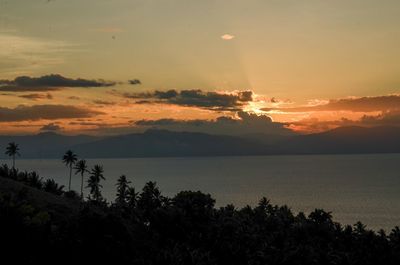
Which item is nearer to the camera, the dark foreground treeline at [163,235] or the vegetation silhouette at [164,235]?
the dark foreground treeline at [163,235]

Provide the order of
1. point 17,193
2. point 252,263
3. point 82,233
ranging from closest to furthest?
point 82,233 → point 252,263 → point 17,193

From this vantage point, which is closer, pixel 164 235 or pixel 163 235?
pixel 163 235

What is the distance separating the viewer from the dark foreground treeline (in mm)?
53906

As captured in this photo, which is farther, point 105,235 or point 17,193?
point 17,193

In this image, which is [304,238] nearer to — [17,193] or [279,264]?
[279,264]

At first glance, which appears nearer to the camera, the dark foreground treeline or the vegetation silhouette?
the dark foreground treeline

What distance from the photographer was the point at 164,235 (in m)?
77.0

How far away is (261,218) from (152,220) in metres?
27.2

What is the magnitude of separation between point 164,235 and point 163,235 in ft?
0.94

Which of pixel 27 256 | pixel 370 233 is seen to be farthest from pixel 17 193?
pixel 370 233

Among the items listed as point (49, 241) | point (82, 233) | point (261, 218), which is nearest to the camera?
point (49, 241)

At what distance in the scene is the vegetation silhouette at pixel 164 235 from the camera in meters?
54.1

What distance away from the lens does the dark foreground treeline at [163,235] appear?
5391cm

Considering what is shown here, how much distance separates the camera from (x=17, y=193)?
7131 cm
